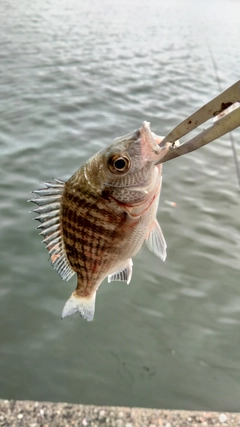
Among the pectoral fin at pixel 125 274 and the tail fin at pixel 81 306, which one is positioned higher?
the pectoral fin at pixel 125 274

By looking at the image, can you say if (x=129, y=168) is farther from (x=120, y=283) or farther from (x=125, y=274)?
(x=120, y=283)

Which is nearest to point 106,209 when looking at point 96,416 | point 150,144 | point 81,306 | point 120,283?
point 150,144

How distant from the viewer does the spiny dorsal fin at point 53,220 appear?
70.6 inches

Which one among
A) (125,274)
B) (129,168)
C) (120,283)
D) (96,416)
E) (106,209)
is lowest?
(96,416)

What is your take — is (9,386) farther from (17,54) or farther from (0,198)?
(17,54)

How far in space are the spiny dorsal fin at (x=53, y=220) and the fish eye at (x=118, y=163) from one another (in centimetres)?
22

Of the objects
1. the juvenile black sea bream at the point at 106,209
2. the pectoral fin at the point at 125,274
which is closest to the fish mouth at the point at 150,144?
the juvenile black sea bream at the point at 106,209

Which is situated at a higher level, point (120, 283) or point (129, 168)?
point (120, 283)

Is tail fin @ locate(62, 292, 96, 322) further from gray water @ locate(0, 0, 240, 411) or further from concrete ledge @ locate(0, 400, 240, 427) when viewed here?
gray water @ locate(0, 0, 240, 411)

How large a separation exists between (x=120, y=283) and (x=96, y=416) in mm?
1411

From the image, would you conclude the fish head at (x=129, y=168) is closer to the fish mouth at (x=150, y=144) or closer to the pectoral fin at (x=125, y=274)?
the fish mouth at (x=150, y=144)

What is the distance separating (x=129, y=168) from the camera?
1725mm

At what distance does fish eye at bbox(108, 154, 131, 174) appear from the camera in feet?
5.61

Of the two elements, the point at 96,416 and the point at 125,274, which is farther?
the point at 96,416
